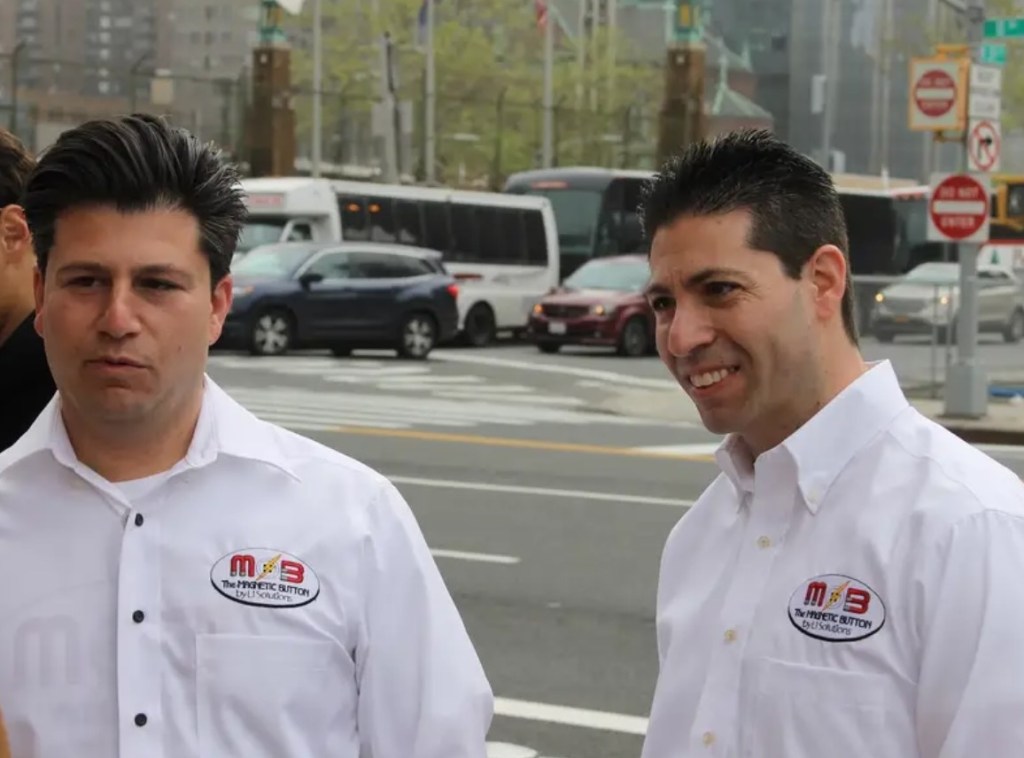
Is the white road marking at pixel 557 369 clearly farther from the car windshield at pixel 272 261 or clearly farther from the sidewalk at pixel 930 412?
the car windshield at pixel 272 261

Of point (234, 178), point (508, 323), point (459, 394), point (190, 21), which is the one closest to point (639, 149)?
point (190, 21)

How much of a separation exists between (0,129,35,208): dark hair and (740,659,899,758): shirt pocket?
5.68 ft

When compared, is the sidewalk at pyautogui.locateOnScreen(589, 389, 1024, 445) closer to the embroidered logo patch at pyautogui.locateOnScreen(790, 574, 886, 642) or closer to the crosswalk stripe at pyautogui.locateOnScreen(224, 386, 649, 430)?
the crosswalk stripe at pyautogui.locateOnScreen(224, 386, 649, 430)

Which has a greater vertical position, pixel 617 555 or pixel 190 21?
pixel 190 21

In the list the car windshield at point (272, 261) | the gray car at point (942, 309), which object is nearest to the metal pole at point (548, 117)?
the car windshield at point (272, 261)

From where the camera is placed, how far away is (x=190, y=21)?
8800cm

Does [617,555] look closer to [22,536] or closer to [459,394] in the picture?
[22,536]

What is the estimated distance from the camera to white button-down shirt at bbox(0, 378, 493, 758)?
2.71 metres

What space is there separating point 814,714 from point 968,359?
62.2 ft

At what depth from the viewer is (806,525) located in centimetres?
275

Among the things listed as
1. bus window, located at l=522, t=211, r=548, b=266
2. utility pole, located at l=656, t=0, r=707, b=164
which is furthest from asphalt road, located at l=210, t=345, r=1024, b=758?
utility pole, located at l=656, t=0, r=707, b=164

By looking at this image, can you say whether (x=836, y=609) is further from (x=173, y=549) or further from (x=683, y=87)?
(x=683, y=87)

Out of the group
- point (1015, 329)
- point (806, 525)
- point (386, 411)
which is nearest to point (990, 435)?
point (1015, 329)

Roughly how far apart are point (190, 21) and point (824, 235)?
87627 mm
